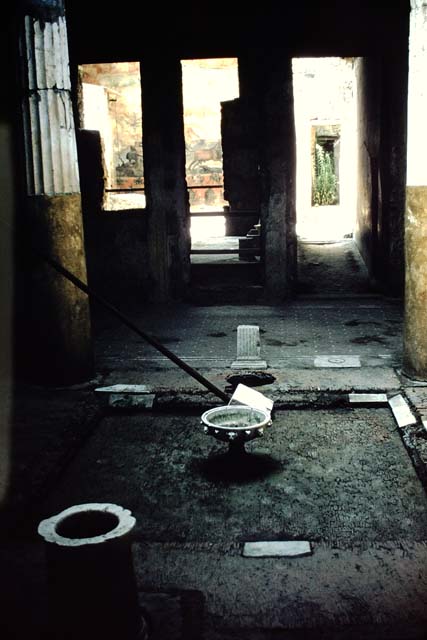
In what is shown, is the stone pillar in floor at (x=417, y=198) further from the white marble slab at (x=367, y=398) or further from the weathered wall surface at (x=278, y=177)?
the weathered wall surface at (x=278, y=177)

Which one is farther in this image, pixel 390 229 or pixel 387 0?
pixel 390 229

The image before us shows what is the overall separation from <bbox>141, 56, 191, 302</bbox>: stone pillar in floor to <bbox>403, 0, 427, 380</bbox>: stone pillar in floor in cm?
451

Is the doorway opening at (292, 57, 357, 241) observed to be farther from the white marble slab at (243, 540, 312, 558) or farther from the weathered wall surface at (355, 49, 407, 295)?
the white marble slab at (243, 540, 312, 558)

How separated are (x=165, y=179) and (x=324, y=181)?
13.1m

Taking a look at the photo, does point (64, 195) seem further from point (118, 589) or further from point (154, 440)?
point (118, 589)

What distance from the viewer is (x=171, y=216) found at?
385 inches

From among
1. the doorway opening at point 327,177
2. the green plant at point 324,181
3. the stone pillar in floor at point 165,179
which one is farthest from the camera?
the green plant at point 324,181

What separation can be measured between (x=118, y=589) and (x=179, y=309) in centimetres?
699

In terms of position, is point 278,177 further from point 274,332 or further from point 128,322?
point 128,322

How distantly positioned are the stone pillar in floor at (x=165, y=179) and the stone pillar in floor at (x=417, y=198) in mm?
4512

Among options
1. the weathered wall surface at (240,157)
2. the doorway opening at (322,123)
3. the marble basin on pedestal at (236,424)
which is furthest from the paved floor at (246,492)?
the doorway opening at (322,123)

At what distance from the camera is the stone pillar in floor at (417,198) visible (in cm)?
547

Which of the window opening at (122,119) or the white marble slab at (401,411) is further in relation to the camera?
the window opening at (122,119)

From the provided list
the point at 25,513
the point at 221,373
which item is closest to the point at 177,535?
the point at 25,513
